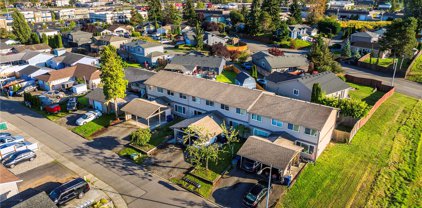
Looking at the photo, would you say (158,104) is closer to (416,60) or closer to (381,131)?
(381,131)

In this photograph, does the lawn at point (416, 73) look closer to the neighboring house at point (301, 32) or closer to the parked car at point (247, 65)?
the parked car at point (247, 65)

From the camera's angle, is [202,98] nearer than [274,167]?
No

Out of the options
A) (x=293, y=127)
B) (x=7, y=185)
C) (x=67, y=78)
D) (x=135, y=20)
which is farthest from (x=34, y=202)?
(x=135, y=20)

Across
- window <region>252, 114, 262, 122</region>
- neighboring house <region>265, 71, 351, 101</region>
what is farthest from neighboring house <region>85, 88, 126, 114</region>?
neighboring house <region>265, 71, 351, 101</region>

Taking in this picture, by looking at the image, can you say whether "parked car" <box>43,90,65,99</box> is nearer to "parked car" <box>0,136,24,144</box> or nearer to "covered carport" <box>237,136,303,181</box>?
"parked car" <box>0,136,24,144</box>

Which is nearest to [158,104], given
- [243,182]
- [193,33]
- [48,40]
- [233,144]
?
[233,144]
